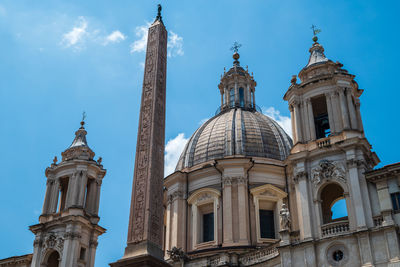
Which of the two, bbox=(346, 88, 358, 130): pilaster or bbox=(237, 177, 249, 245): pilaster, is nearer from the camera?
bbox=(346, 88, 358, 130): pilaster

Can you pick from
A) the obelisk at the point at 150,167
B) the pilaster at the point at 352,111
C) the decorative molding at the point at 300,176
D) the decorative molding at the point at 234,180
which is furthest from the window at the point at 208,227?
the obelisk at the point at 150,167

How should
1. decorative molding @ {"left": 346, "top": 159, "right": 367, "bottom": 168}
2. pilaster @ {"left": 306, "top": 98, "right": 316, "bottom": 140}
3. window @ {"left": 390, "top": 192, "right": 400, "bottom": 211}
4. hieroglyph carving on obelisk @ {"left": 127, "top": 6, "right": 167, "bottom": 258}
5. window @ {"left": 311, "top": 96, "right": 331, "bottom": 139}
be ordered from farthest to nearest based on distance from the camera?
window @ {"left": 311, "top": 96, "right": 331, "bottom": 139} → pilaster @ {"left": 306, "top": 98, "right": 316, "bottom": 140} → decorative molding @ {"left": 346, "top": 159, "right": 367, "bottom": 168} → window @ {"left": 390, "top": 192, "right": 400, "bottom": 211} → hieroglyph carving on obelisk @ {"left": 127, "top": 6, "right": 167, "bottom": 258}

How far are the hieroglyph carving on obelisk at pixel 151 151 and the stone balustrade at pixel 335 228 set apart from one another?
1237 cm

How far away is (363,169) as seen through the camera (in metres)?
25.2

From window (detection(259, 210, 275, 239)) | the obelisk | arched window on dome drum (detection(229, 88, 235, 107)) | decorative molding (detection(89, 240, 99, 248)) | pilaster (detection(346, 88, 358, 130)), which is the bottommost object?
the obelisk

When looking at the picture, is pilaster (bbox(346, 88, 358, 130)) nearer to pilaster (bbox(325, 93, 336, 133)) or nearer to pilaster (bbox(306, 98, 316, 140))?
pilaster (bbox(325, 93, 336, 133))

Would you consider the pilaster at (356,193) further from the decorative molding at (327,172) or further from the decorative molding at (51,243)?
the decorative molding at (51,243)

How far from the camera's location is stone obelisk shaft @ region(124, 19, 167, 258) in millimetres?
13109

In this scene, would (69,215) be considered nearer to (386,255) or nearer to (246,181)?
(246,181)

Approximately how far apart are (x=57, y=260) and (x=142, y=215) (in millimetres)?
22493

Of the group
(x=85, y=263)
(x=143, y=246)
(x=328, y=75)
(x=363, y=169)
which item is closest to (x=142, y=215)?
(x=143, y=246)

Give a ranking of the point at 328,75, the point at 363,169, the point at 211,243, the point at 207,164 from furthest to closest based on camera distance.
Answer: the point at 207,164 → the point at 211,243 → the point at 328,75 → the point at 363,169

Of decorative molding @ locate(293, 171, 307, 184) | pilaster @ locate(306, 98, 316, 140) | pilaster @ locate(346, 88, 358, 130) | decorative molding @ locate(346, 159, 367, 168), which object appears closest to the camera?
decorative molding @ locate(346, 159, 367, 168)

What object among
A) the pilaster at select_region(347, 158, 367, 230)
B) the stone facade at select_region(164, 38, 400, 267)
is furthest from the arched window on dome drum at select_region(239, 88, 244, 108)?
the pilaster at select_region(347, 158, 367, 230)
